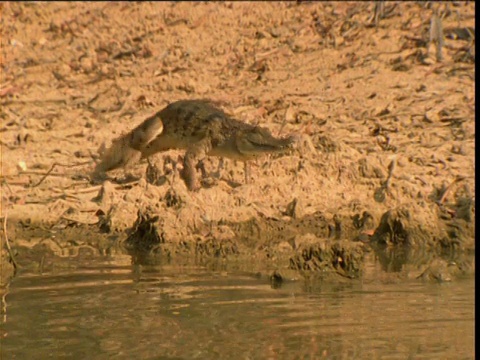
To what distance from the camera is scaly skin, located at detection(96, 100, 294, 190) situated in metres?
8.51

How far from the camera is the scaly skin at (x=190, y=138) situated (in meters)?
8.51

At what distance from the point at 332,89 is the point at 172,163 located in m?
2.29

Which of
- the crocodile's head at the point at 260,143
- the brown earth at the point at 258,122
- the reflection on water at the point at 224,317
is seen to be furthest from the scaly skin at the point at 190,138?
the reflection on water at the point at 224,317

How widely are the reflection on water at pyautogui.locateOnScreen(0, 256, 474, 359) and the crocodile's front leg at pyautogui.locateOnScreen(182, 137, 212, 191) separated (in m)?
1.69

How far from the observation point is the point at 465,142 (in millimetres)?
8711

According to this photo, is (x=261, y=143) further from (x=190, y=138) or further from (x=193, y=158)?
(x=190, y=138)

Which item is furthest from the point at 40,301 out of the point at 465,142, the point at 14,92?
the point at 14,92

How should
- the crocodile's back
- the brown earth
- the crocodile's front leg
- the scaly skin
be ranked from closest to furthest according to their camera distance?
1. the brown earth
2. the crocodile's front leg
3. the scaly skin
4. the crocodile's back

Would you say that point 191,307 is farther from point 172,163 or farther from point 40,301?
point 172,163

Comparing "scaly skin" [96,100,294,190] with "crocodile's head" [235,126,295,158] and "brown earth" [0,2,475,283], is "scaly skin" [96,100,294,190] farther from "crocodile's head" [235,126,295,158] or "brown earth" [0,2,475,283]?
"brown earth" [0,2,475,283]

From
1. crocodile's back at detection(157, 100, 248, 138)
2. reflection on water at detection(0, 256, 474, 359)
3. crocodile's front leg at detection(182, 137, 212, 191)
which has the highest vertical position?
crocodile's back at detection(157, 100, 248, 138)

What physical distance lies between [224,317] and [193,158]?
3263mm

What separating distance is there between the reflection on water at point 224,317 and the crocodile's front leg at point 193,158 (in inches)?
66.4

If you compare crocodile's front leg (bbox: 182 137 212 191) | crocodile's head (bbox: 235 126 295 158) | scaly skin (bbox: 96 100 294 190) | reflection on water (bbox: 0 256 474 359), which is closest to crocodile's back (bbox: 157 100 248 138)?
scaly skin (bbox: 96 100 294 190)
